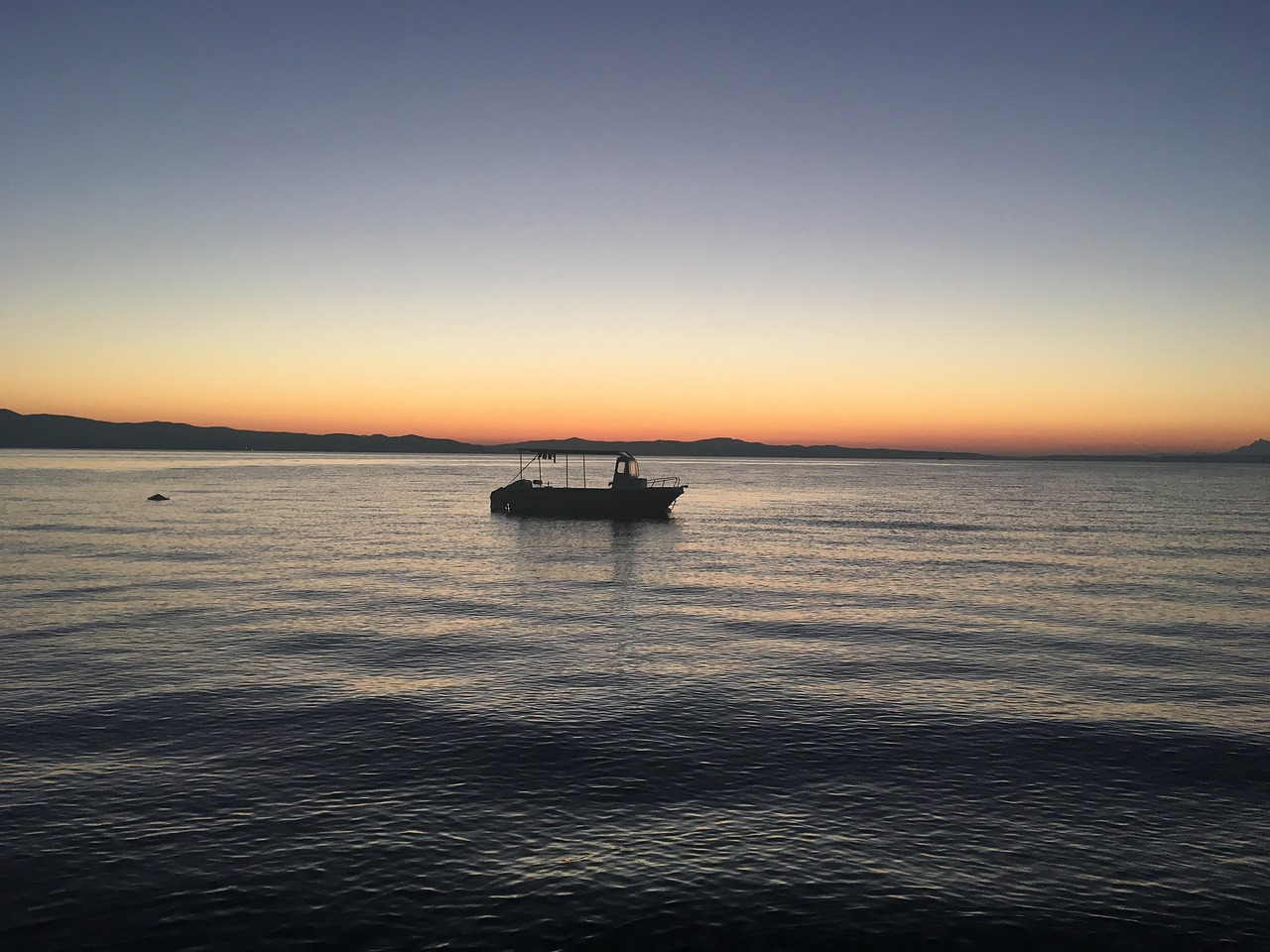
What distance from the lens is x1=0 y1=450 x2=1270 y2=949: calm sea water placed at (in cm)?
1471

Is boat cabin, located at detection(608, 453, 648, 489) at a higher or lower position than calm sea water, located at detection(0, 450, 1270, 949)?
higher

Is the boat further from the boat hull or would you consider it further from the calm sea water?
the calm sea water

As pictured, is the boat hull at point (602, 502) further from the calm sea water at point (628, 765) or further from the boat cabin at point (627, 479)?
the calm sea water at point (628, 765)

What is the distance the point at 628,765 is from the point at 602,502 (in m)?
73.8

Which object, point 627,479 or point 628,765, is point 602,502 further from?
point 628,765

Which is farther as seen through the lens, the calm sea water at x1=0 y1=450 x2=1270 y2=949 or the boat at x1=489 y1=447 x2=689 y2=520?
the boat at x1=489 y1=447 x2=689 y2=520

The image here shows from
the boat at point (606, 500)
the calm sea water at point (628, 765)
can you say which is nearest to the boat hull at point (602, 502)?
the boat at point (606, 500)

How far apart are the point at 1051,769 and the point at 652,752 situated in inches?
389

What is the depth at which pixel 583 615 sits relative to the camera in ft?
140

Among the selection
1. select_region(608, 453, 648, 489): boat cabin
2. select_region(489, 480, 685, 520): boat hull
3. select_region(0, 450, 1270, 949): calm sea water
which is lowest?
select_region(0, 450, 1270, 949): calm sea water

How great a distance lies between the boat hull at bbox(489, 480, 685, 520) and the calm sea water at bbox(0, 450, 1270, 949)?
42813 millimetres

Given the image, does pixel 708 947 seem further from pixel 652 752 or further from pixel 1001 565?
pixel 1001 565

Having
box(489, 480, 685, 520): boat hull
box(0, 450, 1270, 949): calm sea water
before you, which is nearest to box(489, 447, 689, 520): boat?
box(489, 480, 685, 520): boat hull

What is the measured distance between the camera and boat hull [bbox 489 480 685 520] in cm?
9469
